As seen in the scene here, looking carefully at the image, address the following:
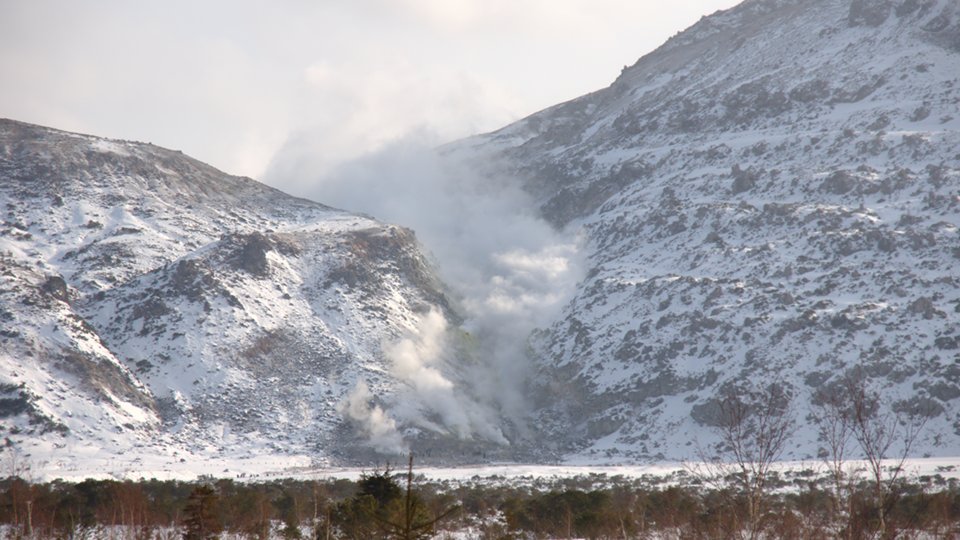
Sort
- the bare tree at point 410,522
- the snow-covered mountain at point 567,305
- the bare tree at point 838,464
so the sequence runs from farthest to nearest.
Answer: the snow-covered mountain at point 567,305, the bare tree at point 838,464, the bare tree at point 410,522

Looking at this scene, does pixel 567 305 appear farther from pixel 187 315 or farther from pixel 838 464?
pixel 838 464

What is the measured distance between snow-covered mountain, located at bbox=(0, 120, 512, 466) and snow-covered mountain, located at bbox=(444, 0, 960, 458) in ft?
64.8

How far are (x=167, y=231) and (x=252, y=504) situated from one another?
80201 millimetres

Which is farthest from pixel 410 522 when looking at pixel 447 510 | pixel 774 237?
pixel 774 237

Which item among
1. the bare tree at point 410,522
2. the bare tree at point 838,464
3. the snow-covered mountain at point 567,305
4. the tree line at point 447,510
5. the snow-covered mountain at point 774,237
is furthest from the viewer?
the snow-covered mountain at point 774,237

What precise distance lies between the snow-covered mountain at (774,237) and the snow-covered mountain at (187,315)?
64.8 feet

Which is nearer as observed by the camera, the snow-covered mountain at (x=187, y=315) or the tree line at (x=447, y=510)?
the tree line at (x=447, y=510)

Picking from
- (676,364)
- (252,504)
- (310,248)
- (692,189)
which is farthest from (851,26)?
(252,504)

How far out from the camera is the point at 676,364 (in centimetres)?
11075

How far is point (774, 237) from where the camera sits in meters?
125

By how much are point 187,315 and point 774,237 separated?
6859cm

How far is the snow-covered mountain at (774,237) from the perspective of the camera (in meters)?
103

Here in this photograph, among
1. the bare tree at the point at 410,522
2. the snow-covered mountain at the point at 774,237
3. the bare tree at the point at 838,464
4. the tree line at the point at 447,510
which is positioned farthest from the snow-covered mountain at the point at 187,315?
the bare tree at the point at 410,522

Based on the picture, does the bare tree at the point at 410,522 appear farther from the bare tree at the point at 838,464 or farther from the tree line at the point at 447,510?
the tree line at the point at 447,510
